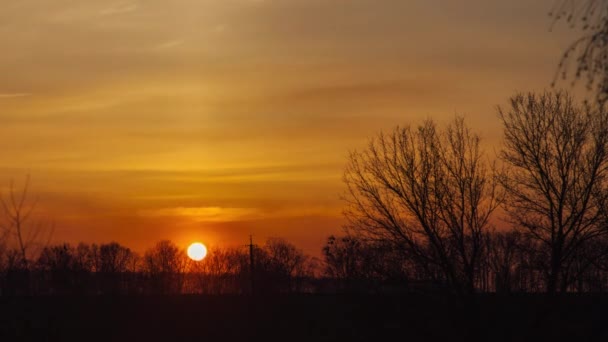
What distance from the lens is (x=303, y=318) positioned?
48344 mm

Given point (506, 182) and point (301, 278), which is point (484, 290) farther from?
point (301, 278)

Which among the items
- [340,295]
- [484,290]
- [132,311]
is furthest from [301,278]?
[484,290]

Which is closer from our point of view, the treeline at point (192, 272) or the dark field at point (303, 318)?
the dark field at point (303, 318)

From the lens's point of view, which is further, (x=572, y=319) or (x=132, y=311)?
(x=132, y=311)

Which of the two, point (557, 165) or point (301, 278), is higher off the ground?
point (557, 165)

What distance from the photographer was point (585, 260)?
37.2 meters

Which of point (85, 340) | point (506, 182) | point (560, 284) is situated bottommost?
point (85, 340)

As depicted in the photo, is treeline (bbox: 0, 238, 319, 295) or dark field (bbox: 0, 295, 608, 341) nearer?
dark field (bbox: 0, 295, 608, 341)

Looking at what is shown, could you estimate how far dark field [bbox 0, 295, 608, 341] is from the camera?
123 feet

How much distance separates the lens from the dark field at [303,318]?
37.4 m

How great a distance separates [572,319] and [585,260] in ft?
22.6

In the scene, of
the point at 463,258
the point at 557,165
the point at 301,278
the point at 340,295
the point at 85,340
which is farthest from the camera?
the point at 301,278

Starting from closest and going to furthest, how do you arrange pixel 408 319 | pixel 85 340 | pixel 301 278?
1. pixel 85 340
2. pixel 408 319
3. pixel 301 278

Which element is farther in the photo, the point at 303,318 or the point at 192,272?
the point at 192,272
